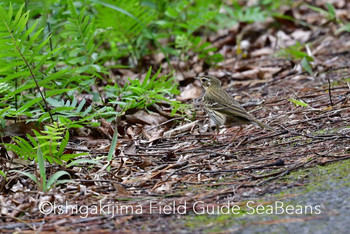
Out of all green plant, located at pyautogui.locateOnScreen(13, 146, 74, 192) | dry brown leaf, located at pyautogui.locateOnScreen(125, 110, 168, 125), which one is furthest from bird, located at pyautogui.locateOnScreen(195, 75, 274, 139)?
green plant, located at pyautogui.locateOnScreen(13, 146, 74, 192)

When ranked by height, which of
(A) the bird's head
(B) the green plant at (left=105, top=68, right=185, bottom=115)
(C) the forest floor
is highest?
(A) the bird's head

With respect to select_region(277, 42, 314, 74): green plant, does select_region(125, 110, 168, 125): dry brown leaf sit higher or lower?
lower

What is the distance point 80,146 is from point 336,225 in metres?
2.84

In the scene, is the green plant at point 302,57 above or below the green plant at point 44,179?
above

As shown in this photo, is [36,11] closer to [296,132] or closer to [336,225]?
[296,132]

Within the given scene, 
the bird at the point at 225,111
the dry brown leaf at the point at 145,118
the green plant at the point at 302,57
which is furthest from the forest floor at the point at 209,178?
the green plant at the point at 302,57

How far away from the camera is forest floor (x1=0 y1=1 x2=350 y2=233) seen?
9.24ft

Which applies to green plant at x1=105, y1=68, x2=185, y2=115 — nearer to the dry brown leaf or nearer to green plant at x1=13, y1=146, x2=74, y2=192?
the dry brown leaf

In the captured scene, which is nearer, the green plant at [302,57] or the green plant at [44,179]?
the green plant at [44,179]

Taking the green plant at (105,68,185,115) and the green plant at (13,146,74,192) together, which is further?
the green plant at (105,68,185,115)

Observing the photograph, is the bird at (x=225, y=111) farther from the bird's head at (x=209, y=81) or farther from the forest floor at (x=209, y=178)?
the bird's head at (x=209, y=81)

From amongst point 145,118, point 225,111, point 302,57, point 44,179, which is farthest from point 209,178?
point 302,57

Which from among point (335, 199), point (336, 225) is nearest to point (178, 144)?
point (335, 199)

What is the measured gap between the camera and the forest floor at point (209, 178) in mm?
2816
